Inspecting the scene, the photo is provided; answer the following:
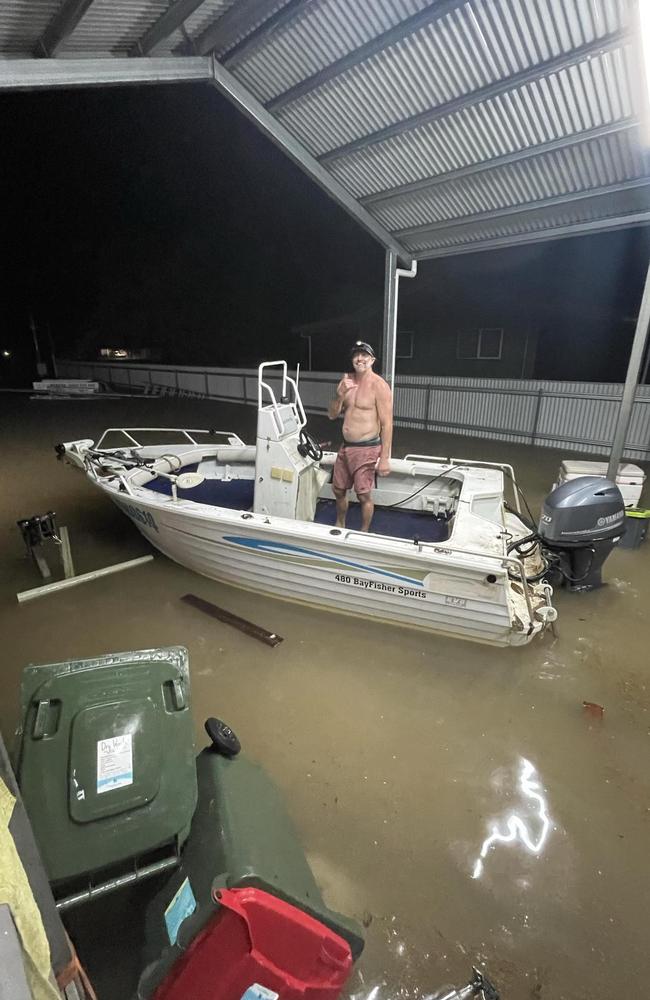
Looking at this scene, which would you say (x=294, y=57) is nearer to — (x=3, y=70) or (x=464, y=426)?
(x=3, y=70)

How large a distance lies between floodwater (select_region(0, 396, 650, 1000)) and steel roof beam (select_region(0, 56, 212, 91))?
11.0ft

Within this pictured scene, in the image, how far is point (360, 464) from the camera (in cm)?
381

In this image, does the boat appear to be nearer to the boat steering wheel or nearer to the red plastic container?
the boat steering wheel

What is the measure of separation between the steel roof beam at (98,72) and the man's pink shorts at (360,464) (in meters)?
2.88

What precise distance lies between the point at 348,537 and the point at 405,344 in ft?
33.1

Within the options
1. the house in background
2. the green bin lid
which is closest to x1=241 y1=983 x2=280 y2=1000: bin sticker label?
the green bin lid

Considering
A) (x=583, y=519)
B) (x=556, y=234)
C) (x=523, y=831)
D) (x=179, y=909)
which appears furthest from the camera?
(x=556, y=234)

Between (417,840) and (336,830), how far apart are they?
1.11ft

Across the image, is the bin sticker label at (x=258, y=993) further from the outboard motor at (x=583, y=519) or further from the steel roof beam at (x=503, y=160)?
the steel roof beam at (x=503, y=160)

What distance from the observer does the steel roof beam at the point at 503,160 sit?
129 inches

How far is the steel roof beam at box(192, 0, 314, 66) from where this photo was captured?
3002mm

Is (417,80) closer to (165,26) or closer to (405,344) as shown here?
(165,26)

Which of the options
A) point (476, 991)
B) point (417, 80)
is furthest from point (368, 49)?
point (476, 991)

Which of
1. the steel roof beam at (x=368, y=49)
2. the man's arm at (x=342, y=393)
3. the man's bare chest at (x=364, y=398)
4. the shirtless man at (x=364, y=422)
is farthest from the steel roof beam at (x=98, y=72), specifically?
the man's bare chest at (x=364, y=398)
